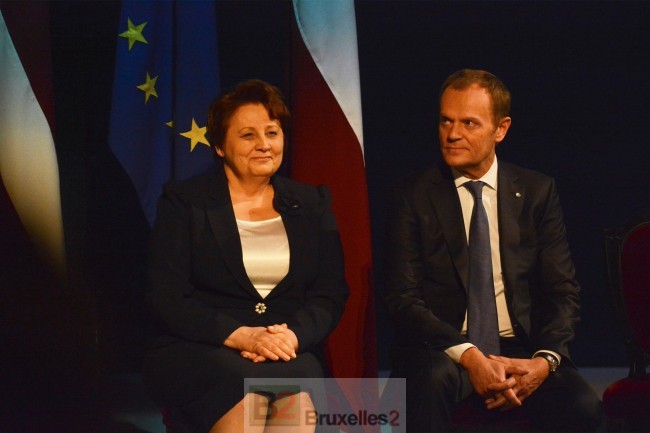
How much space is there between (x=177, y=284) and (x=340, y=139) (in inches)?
36.6

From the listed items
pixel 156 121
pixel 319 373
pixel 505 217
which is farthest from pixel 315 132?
pixel 319 373

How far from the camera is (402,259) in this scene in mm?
2768

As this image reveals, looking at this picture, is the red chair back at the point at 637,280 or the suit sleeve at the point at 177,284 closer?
the suit sleeve at the point at 177,284

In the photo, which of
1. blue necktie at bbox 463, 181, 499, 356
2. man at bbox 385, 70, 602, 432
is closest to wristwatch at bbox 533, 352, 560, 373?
man at bbox 385, 70, 602, 432

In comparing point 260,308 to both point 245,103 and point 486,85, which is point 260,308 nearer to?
point 245,103

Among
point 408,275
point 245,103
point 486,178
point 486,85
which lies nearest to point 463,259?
point 408,275

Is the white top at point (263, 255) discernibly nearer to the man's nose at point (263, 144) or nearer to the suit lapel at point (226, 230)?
the suit lapel at point (226, 230)

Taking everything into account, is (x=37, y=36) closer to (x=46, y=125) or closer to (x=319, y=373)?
(x=46, y=125)

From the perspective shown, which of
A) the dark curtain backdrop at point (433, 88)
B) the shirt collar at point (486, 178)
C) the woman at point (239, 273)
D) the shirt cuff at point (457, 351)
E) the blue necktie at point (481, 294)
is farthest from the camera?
the dark curtain backdrop at point (433, 88)

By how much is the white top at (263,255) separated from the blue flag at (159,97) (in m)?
0.65

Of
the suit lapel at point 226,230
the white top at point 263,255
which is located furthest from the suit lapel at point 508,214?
the suit lapel at point 226,230

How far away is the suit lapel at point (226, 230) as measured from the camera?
2645 mm

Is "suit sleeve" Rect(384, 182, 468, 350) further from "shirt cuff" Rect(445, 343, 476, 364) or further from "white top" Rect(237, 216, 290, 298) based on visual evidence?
"white top" Rect(237, 216, 290, 298)

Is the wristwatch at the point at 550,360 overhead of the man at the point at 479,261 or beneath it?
beneath
